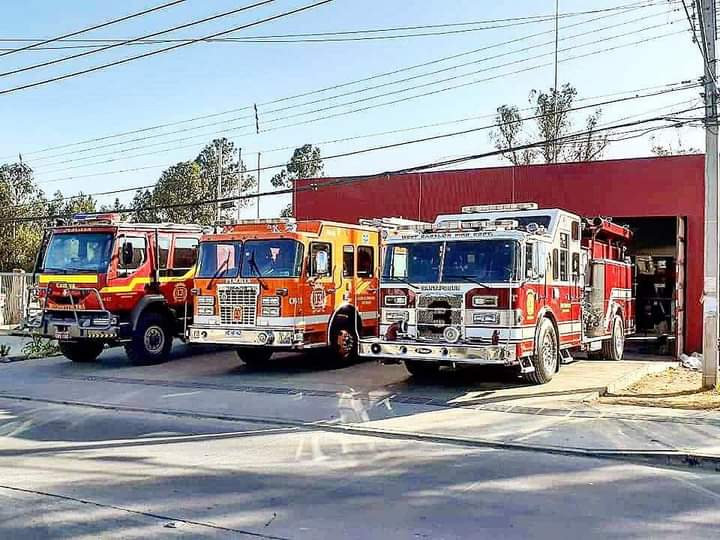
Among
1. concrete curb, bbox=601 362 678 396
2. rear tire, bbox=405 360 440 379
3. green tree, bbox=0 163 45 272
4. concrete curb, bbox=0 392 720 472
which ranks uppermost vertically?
green tree, bbox=0 163 45 272

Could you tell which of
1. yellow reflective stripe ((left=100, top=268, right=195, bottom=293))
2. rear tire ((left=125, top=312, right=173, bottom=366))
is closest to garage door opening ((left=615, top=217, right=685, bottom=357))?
yellow reflective stripe ((left=100, top=268, right=195, bottom=293))

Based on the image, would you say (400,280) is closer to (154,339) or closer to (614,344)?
(154,339)

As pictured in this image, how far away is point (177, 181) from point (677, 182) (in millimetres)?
37188

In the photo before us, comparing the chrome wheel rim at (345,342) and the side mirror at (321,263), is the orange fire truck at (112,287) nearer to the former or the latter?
the chrome wheel rim at (345,342)

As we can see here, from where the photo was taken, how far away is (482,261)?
40.9 ft

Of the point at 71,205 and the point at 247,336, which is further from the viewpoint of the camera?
the point at 71,205

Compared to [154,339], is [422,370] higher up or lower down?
lower down

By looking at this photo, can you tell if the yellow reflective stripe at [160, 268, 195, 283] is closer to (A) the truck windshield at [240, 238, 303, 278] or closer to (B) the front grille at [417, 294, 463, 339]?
(A) the truck windshield at [240, 238, 303, 278]

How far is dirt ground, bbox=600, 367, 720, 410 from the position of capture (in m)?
12.0

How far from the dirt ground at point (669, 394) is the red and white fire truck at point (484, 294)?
137 cm

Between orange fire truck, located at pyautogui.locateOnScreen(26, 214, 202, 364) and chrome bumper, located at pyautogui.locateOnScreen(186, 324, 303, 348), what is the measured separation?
2072 mm

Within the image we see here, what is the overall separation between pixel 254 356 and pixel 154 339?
7.39 feet

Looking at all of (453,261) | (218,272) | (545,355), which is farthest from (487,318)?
(218,272)

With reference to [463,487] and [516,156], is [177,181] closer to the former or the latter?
[516,156]
